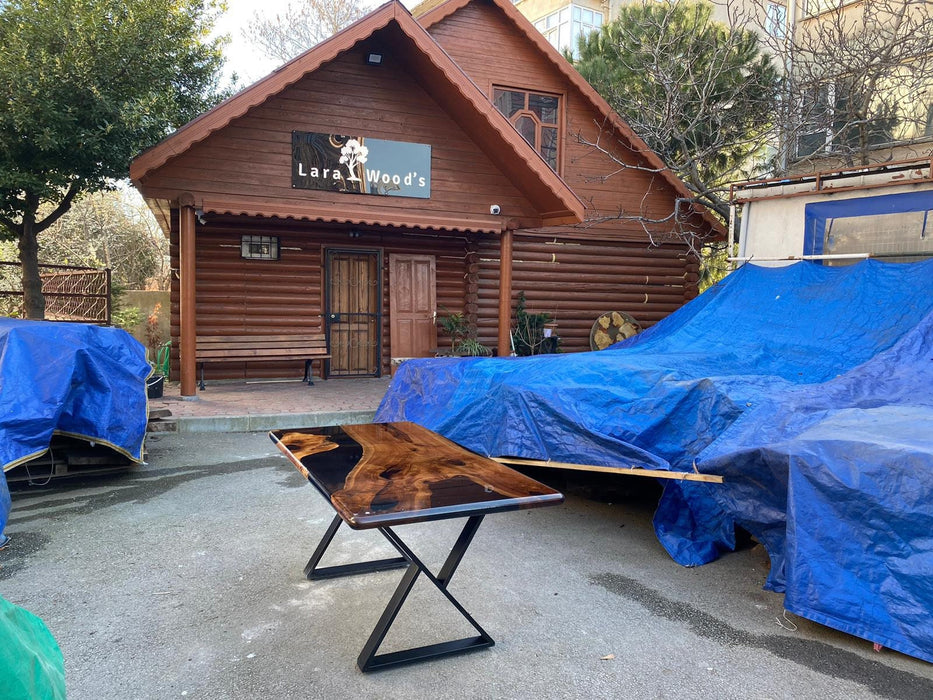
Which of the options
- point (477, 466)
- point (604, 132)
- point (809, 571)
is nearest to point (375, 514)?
point (477, 466)

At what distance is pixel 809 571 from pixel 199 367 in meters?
9.67

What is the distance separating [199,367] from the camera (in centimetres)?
1091

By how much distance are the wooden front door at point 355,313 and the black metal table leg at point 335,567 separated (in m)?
8.06

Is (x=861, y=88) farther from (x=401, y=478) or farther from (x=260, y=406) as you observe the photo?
(x=401, y=478)

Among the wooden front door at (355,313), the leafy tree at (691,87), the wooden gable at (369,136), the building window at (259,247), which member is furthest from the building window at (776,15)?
the building window at (259,247)

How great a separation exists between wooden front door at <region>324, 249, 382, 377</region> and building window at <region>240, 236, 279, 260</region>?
993mm

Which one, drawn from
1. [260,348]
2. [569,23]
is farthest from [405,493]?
[569,23]

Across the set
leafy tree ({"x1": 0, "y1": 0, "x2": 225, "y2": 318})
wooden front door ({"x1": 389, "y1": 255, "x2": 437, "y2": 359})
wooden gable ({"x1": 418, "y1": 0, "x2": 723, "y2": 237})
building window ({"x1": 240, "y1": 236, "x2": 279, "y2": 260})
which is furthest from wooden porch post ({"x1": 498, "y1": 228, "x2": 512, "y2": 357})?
leafy tree ({"x1": 0, "y1": 0, "x2": 225, "y2": 318})

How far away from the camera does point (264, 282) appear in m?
11.4

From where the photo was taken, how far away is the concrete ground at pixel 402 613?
9.81ft

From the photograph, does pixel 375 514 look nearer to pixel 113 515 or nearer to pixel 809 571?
pixel 809 571

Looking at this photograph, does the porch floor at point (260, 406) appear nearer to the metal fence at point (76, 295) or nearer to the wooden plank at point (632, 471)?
the metal fence at point (76, 295)

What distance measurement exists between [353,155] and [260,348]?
11.0 feet

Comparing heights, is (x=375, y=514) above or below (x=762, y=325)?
below
